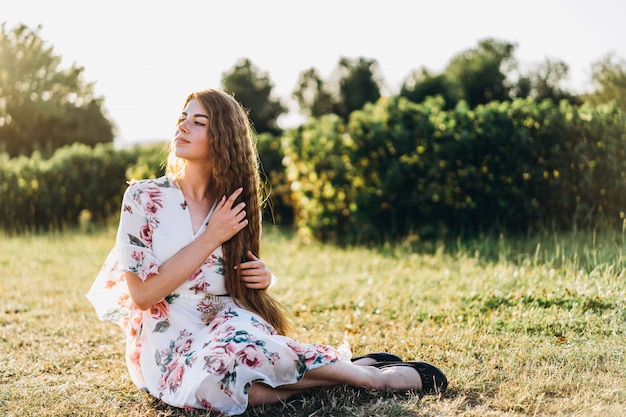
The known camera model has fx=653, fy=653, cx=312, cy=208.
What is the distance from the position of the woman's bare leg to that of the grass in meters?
0.07

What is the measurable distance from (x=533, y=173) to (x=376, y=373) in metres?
5.93

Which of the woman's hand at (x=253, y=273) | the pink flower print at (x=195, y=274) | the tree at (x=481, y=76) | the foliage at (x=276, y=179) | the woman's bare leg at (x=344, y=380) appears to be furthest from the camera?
the tree at (x=481, y=76)

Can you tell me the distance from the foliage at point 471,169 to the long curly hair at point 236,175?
530 centimetres

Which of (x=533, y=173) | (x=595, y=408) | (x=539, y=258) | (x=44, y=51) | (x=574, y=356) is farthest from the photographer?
(x=44, y=51)

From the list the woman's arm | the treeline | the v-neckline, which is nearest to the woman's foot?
the woman's arm

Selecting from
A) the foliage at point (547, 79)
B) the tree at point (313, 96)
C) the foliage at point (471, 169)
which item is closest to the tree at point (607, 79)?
the foliage at point (547, 79)

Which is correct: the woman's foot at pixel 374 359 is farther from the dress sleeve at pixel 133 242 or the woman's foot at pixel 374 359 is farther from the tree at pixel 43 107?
the tree at pixel 43 107

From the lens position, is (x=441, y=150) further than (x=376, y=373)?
Yes

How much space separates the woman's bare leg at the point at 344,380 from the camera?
352cm

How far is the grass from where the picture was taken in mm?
3682

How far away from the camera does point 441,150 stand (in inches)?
356

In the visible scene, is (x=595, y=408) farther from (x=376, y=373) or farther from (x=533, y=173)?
(x=533, y=173)

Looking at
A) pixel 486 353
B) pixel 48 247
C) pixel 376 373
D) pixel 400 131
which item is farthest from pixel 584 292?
pixel 48 247

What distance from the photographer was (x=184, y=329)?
367 centimetres
